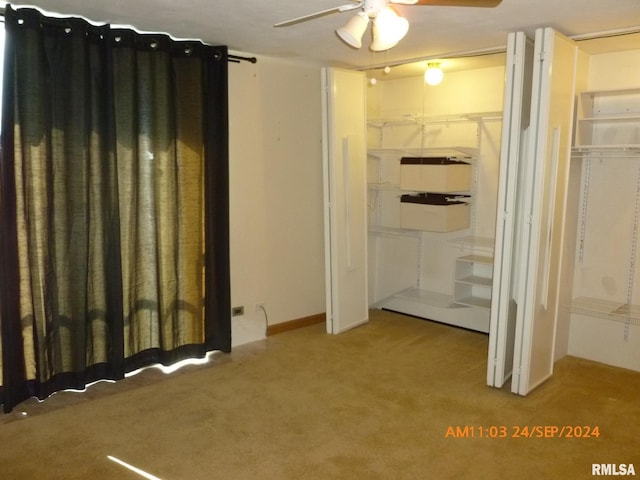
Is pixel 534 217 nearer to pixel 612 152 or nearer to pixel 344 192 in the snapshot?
pixel 612 152

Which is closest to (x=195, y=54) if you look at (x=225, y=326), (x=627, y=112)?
(x=225, y=326)

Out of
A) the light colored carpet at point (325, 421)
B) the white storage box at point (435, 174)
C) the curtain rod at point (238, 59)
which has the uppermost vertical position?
the curtain rod at point (238, 59)

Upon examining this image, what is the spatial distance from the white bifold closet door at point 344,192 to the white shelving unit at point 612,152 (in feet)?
5.53

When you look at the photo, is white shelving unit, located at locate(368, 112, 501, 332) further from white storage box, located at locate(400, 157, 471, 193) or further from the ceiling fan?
the ceiling fan

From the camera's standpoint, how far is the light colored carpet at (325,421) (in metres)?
2.55

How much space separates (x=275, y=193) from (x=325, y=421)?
201 centimetres

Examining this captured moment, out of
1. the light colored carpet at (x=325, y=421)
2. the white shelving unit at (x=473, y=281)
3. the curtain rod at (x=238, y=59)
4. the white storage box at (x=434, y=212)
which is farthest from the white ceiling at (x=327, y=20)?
the light colored carpet at (x=325, y=421)

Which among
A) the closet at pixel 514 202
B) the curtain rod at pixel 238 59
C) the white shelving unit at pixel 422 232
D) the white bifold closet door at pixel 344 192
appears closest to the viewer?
the closet at pixel 514 202

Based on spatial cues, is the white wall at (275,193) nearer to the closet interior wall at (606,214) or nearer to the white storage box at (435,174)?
the white storage box at (435,174)

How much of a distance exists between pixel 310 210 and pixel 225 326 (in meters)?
1.31

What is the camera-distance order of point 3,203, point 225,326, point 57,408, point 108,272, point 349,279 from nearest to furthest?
point 3,203, point 57,408, point 108,272, point 225,326, point 349,279

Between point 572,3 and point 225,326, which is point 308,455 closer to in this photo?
point 225,326

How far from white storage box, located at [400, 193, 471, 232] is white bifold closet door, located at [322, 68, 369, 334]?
0.38 m

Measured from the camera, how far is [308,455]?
2.64 meters
